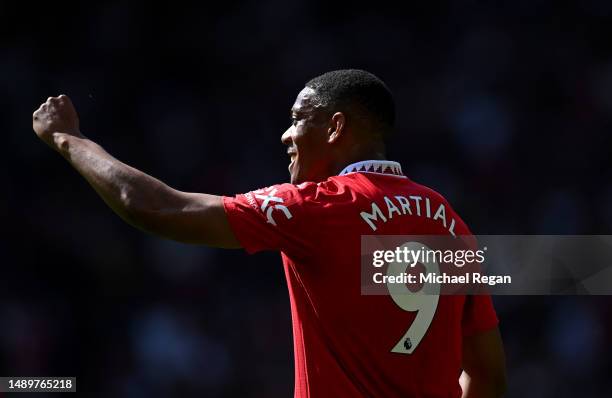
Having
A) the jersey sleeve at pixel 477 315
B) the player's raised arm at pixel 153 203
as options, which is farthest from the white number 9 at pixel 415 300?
the player's raised arm at pixel 153 203

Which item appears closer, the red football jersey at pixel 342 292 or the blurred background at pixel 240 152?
the red football jersey at pixel 342 292

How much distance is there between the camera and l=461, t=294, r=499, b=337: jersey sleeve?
136 inches

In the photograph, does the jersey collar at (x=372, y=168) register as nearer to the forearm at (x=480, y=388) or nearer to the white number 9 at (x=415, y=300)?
the white number 9 at (x=415, y=300)

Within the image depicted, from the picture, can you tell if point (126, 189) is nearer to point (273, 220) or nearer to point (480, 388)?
point (273, 220)

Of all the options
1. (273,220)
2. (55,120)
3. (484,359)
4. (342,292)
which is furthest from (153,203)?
(484,359)

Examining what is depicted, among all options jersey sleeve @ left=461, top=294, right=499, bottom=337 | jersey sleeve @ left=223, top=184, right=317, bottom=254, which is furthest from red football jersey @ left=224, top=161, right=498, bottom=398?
jersey sleeve @ left=461, top=294, right=499, bottom=337

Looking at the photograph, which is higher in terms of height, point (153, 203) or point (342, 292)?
point (153, 203)

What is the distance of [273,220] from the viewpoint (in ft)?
9.78

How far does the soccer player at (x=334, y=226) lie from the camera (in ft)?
9.57

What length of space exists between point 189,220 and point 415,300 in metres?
0.80

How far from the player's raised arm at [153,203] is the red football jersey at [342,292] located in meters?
0.05

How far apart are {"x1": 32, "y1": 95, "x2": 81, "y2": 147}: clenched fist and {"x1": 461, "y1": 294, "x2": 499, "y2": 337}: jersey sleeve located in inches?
57.6

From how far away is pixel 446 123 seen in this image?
924cm

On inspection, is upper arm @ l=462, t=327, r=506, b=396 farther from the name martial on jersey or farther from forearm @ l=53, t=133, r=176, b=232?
forearm @ l=53, t=133, r=176, b=232
